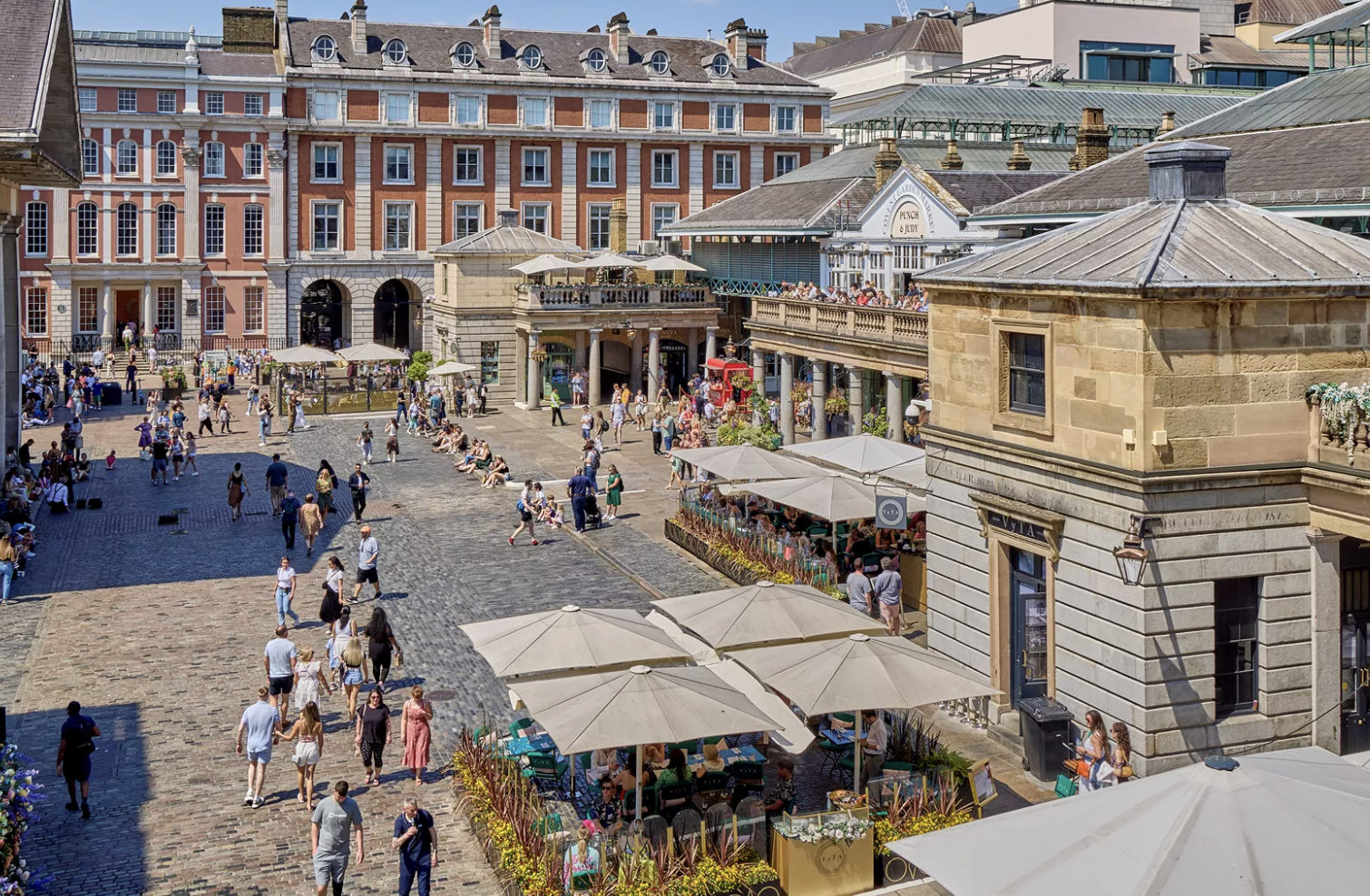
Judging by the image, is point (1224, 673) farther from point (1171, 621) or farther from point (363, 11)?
point (363, 11)

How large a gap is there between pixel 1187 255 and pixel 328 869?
11098mm

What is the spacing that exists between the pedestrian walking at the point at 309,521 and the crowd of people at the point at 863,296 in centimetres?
1410

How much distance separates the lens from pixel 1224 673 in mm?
16359

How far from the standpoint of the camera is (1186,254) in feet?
52.6

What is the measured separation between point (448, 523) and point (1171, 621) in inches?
804

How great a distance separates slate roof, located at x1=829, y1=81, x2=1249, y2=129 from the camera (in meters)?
49.0

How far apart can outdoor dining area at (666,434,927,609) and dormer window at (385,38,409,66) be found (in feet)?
149

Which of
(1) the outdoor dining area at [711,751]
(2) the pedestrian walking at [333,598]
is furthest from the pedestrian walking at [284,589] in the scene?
(1) the outdoor dining area at [711,751]

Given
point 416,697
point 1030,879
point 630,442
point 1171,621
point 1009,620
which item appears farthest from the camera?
point 630,442

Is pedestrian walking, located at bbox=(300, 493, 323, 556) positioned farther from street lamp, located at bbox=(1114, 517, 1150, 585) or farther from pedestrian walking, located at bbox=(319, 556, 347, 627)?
street lamp, located at bbox=(1114, 517, 1150, 585)

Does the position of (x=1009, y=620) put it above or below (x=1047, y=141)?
below

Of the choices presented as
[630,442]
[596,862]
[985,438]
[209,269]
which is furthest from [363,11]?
[596,862]

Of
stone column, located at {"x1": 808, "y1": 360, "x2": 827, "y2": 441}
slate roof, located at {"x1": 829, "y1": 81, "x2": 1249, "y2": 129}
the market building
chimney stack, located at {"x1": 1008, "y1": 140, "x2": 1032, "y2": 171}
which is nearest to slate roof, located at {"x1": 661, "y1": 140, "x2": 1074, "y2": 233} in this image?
chimney stack, located at {"x1": 1008, "y1": 140, "x2": 1032, "y2": 171}

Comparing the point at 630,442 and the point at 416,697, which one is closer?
the point at 416,697
